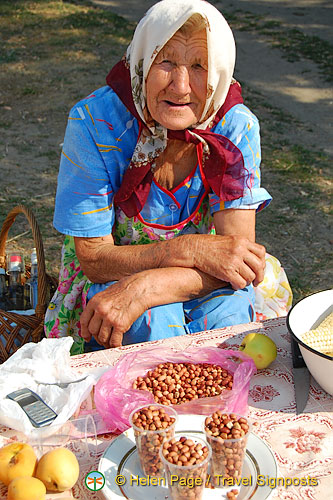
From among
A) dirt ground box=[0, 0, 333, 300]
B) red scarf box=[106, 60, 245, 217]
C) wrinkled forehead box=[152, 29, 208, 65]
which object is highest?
wrinkled forehead box=[152, 29, 208, 65]

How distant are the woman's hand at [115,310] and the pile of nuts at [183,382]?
1.22 ft

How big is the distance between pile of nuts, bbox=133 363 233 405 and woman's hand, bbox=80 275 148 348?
1.22 feet

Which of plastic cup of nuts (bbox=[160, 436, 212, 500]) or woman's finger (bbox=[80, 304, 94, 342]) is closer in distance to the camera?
plastic cup of nuts (bbox=[160, 436, 212, 500])

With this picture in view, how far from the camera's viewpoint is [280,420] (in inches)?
62.8

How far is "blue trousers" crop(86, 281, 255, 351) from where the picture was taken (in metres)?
2.14

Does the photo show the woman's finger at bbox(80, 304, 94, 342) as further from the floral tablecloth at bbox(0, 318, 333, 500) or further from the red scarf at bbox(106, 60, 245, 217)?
the red scarf at bbox(106, 60, 245, 217)

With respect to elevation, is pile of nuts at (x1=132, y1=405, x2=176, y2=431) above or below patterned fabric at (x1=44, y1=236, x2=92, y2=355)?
above

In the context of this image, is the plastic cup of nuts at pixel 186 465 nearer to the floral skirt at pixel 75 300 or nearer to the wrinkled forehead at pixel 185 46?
the floral skirt at pixel 75 300

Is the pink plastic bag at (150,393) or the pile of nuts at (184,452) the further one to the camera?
the pink plastic bag at (150,393)

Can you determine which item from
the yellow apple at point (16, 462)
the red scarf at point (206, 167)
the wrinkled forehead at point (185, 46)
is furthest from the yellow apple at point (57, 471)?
the wrinkled forehead at point (185, 46)

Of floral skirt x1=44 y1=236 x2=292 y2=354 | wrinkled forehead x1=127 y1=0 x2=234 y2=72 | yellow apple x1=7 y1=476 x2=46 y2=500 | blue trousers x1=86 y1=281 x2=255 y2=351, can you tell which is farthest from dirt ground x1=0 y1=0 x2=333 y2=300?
yellow apple x1=7 y1=476 x2=46 y2=500

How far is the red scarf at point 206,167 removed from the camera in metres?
2.23

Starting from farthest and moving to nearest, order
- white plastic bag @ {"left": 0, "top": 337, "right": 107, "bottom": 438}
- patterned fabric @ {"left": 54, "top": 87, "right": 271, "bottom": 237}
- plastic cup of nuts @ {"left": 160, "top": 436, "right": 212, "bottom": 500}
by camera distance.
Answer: patterned fabric @ {"left": 54, "top": 87, "right": 271, "bottom": 237} → white plastic bag @ {"left": 0, "top": 337, "right": 107, "bottom": 438} → plastic cup of nuts @ {"left": 160, "top": 436, "right": 212, "bottom": 500}

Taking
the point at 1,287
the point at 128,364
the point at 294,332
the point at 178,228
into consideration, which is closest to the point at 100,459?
the point at 128,364
